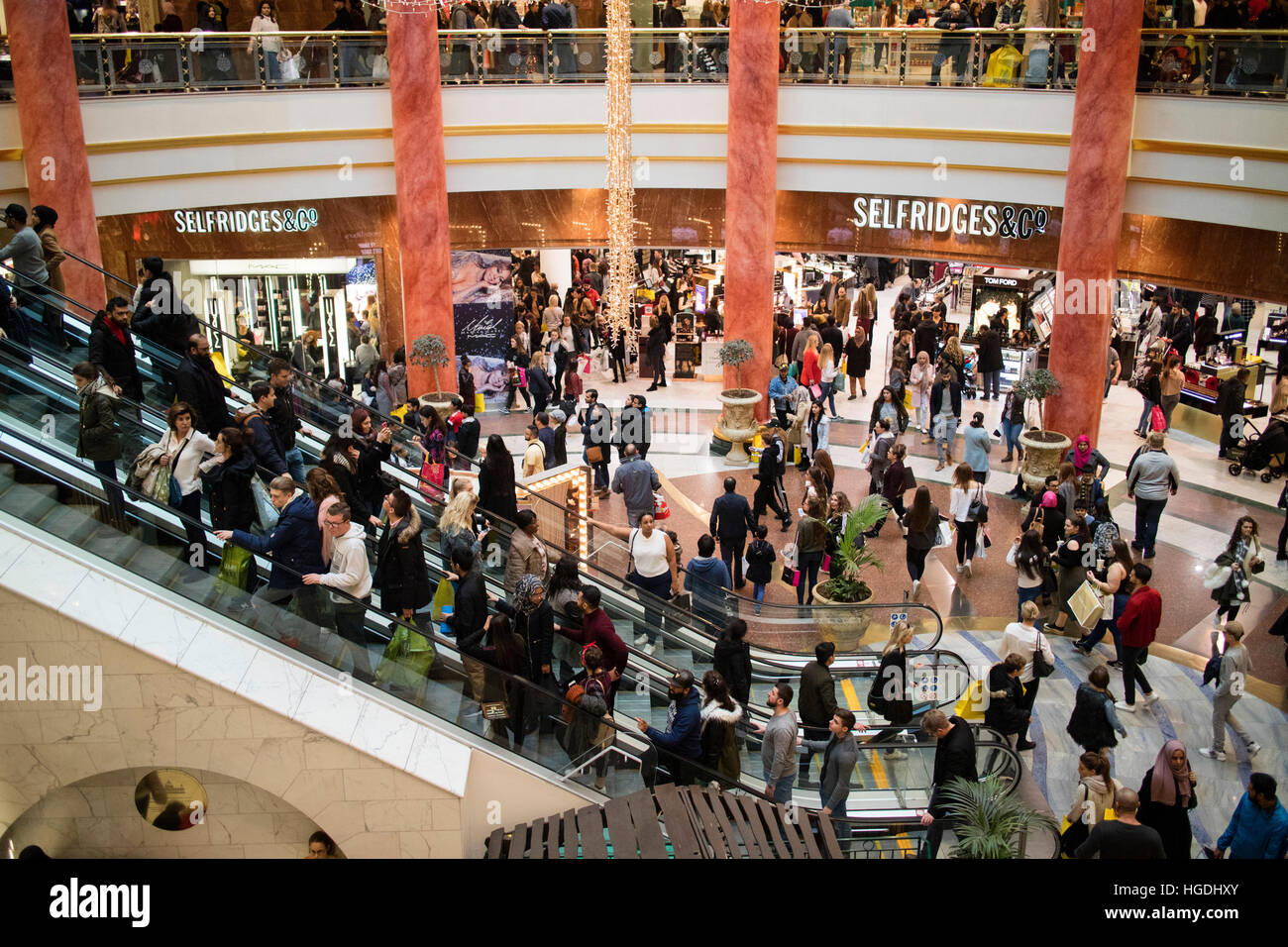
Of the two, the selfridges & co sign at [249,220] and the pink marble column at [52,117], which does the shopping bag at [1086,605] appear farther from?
the selfridges & co sign at [249,220]

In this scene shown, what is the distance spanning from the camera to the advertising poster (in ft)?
66.1

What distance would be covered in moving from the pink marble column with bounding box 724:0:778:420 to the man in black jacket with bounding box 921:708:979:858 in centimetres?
1039

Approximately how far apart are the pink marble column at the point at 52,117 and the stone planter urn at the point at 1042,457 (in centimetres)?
1195

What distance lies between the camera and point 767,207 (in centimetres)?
1798

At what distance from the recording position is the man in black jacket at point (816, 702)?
29.5 feet

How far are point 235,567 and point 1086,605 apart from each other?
275 inches

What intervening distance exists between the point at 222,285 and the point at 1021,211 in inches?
463

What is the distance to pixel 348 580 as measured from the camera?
7957mm

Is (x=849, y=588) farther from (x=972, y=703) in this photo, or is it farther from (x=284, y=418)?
(x=284, y=418)

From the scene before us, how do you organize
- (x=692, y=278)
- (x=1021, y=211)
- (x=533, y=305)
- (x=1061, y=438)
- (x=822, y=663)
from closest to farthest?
1. (x=822, y=663)
2. (x=1061, y=438)
3. (x=1021, y=211)
4. (x=533, y=305)
5. (x=692, y=278)

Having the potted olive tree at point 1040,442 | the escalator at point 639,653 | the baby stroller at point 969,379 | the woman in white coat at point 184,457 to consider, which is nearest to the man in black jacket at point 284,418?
the escalator at point 639,653

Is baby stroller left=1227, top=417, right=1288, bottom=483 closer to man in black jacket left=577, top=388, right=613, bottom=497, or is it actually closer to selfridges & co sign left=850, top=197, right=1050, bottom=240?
selfridges & co sign left=850, top=197, right=1050, bottom=240
